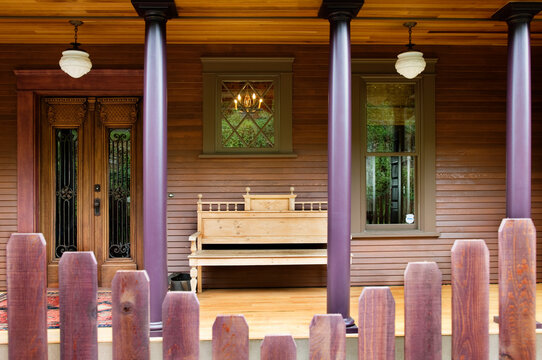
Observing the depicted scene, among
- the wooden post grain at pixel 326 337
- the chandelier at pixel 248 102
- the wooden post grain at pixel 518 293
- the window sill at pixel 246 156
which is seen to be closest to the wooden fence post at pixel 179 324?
the wooden post grain at pixel 326 337

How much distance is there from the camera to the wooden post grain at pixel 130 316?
103cm

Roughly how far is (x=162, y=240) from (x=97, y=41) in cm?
304

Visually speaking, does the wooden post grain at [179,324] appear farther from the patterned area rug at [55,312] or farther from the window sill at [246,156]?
the window sill at [246,156]

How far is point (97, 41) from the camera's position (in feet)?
17.5

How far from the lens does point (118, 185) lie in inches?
220

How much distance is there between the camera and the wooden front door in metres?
5.54

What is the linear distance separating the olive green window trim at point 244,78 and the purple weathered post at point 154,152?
1693mm

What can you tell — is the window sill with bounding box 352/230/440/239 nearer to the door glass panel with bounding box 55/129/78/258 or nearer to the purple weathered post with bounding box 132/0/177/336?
the purple weathered post with bounding box 132/0/177/336

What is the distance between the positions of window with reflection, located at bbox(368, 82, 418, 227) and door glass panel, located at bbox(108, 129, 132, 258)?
3.23 m

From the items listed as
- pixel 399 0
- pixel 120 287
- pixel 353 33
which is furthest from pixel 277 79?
pixel 120 287

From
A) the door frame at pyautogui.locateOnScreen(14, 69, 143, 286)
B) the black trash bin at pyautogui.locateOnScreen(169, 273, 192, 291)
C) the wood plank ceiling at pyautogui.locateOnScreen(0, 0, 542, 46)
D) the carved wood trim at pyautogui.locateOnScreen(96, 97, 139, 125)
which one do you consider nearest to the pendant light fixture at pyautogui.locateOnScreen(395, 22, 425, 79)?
the wood plank ceiling at pyautogui.locateOnScreen(0, 0, 542, 46)

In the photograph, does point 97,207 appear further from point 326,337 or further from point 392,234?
point 326,337

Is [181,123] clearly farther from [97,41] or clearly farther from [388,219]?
[388,219]

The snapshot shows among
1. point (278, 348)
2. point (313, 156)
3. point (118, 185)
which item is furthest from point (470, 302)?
point (118, 185)
